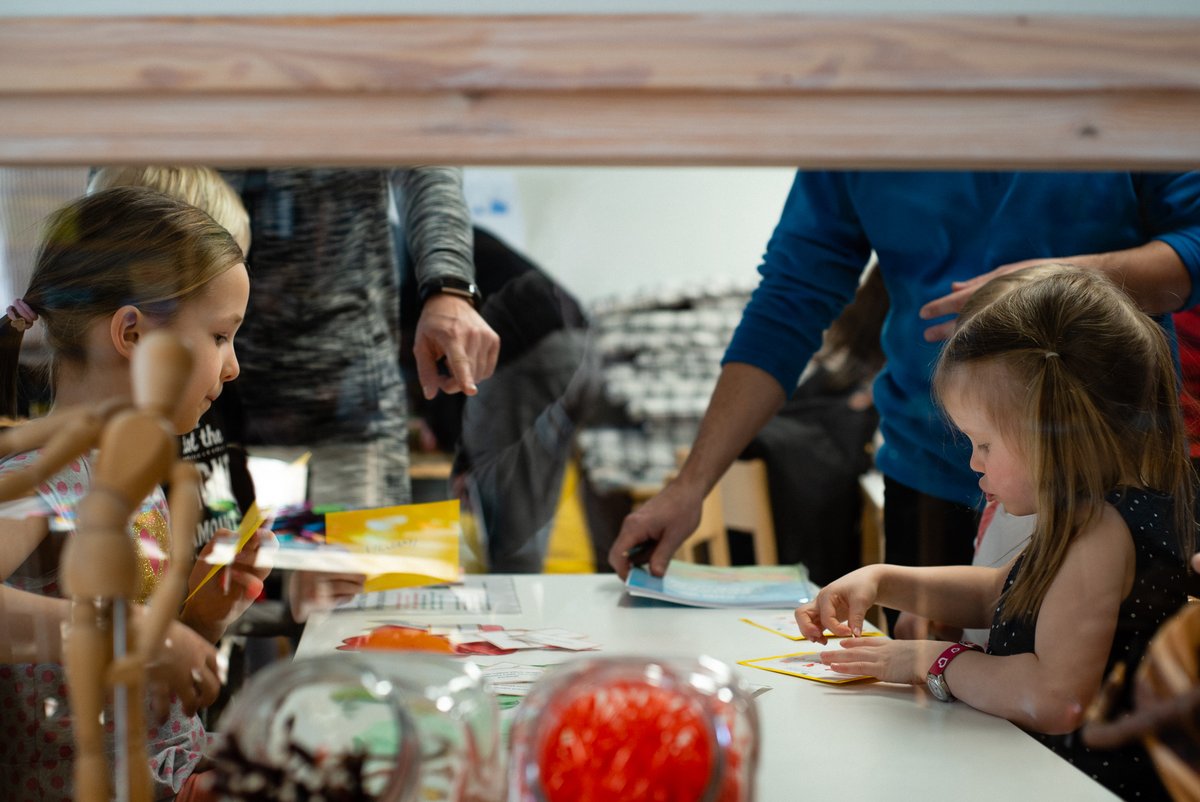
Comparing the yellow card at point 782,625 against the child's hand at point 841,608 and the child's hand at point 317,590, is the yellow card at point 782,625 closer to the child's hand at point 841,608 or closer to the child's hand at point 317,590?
the child's hand at point 841,608

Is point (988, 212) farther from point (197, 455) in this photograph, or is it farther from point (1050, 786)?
point (197, 455)

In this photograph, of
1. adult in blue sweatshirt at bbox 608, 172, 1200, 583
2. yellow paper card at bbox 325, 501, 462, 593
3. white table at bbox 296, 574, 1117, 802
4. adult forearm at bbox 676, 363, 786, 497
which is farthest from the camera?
adult forearm at bbox 676, 363, 786, 497

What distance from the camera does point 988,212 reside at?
2.63 ft

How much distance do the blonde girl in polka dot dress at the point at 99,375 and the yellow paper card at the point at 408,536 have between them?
0.57 feet

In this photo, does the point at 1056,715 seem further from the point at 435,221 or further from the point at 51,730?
the point at 51,730

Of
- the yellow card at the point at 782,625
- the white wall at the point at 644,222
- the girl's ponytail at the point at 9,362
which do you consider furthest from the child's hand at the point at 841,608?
the girl's ponytail at the point at 9,362

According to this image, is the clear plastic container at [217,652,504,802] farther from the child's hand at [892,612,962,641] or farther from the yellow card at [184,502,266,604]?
the child's hand at [892,612,962,641]

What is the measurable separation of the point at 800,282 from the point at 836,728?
1.33 feet

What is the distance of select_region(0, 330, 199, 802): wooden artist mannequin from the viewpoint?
1.76 ft

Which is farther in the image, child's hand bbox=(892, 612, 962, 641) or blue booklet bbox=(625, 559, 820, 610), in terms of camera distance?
blue booklet bbox=(625, 559, 820, 610)

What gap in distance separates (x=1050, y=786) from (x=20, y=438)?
26.1 inches

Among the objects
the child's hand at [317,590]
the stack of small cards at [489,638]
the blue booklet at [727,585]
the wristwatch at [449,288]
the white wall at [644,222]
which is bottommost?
the stack of small cards at [489,638]

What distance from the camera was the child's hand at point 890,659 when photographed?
2.60ft

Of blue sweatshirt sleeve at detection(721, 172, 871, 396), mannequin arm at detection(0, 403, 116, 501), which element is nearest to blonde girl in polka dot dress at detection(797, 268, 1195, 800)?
blue sweatshirt sleeve at detection(721, 172, 871, 396)
